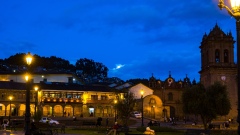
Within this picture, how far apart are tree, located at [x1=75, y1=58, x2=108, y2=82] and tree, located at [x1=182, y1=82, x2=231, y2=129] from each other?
351 feet

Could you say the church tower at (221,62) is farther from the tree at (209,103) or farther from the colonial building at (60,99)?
the tree at (209,103)

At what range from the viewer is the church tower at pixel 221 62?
3206 inches

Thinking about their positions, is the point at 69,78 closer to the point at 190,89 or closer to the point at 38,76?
the point at 38,76

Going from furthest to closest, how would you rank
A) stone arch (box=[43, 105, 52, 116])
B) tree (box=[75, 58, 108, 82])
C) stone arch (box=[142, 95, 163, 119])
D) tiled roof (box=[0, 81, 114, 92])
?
tree (box=[75, 58, 108, 82])
stone arch (box=[142, 95, 163, 119])
stone arch (box=[43, 105, 52, 116])
tiled roof (box=[0, 81, 114, 92])

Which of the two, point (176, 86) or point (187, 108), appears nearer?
point (187, 108)

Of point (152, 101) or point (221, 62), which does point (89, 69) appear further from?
point (221, 62)

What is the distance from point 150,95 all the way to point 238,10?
85.0m

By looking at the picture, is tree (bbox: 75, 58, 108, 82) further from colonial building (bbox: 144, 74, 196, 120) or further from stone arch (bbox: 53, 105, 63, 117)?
stone arch (bbox: 53, 105, 63, 117)

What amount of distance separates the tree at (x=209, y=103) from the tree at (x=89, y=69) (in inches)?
4216

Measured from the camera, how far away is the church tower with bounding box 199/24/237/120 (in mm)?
81438

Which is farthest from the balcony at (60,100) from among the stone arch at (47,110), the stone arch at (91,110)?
the stone arch at (91,110)

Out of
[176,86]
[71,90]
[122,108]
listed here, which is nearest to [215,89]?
[122,108]

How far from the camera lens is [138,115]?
80812mm

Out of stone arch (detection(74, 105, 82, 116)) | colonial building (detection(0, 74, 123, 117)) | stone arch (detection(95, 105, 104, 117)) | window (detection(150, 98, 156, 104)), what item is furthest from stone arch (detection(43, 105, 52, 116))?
window (detection(150, 98, 156, 104))
